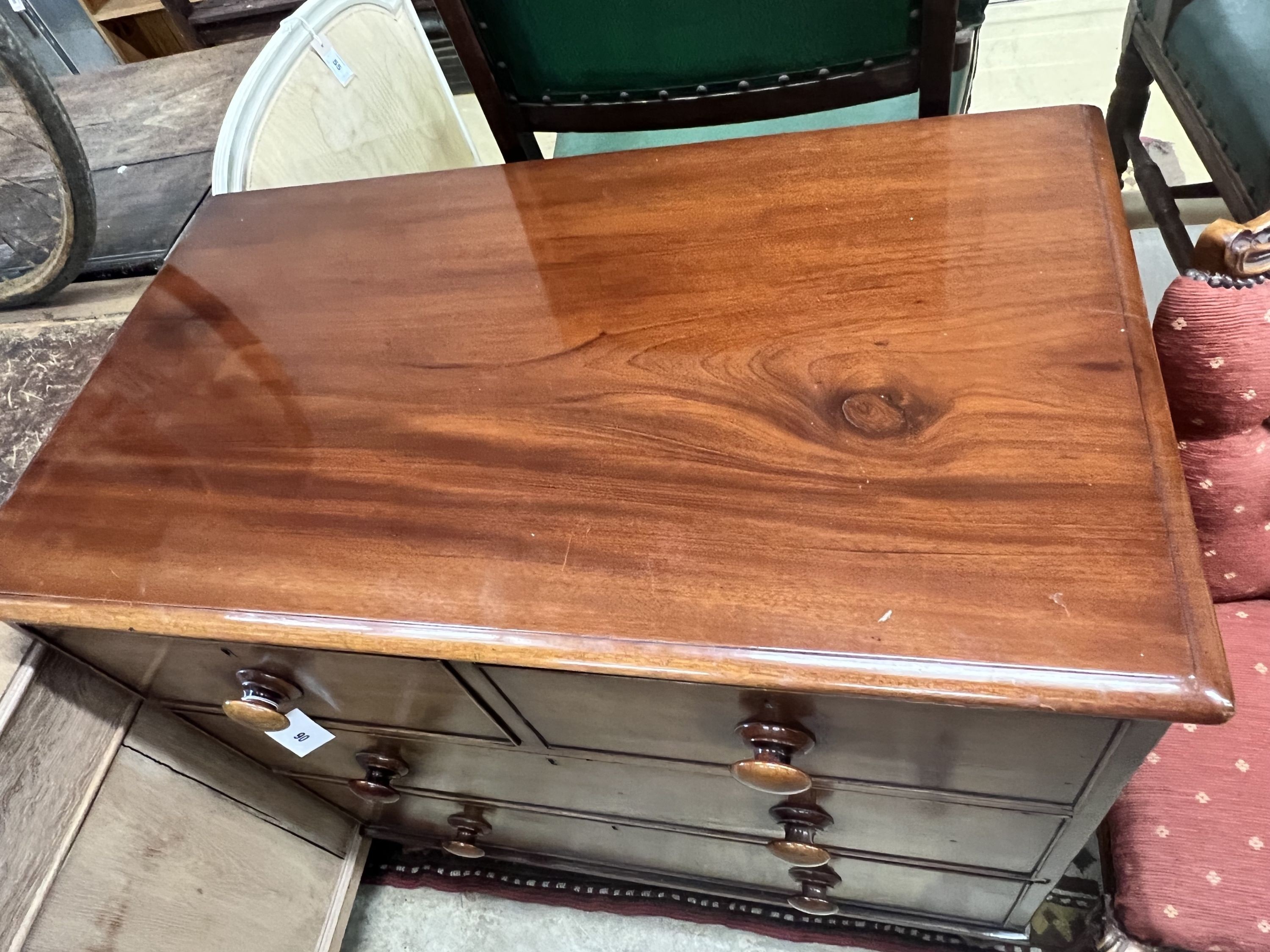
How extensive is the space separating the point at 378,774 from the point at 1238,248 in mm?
826

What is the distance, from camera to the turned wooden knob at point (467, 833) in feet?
3.05

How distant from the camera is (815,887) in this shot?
2.74 feet

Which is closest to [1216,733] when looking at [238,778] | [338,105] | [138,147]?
[238,778]

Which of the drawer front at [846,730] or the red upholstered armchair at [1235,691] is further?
the red upholstered armchair at [1235,691]

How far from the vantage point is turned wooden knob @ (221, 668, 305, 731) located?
621 millimetres

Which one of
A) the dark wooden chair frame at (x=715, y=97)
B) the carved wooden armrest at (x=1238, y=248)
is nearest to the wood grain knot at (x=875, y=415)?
the carved wooden armrest at (x=1238, y=248)

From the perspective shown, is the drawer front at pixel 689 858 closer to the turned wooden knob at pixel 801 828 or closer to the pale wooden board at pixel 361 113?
the turned wooden knob at pixel 801 828

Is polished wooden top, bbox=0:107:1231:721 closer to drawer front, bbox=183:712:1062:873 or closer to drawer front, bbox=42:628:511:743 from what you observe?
drawer front, bbox=42:628:511:743

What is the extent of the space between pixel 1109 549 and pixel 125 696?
2.64 ft

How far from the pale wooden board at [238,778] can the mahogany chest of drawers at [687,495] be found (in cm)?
4

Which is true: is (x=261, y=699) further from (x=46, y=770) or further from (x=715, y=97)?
(x=715, y=97)

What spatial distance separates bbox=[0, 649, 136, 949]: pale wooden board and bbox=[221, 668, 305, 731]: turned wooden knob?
18 centimetres

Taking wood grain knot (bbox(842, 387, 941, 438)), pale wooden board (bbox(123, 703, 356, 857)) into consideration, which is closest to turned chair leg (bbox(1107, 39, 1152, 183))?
wood grain knot (bbox(842, 387, 941, 438))

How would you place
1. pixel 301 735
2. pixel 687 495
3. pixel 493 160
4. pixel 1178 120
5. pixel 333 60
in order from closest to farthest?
pixel 687 495, pixel 301 735, pixel 333 60, pixel 1178 120, pixel 493 160
